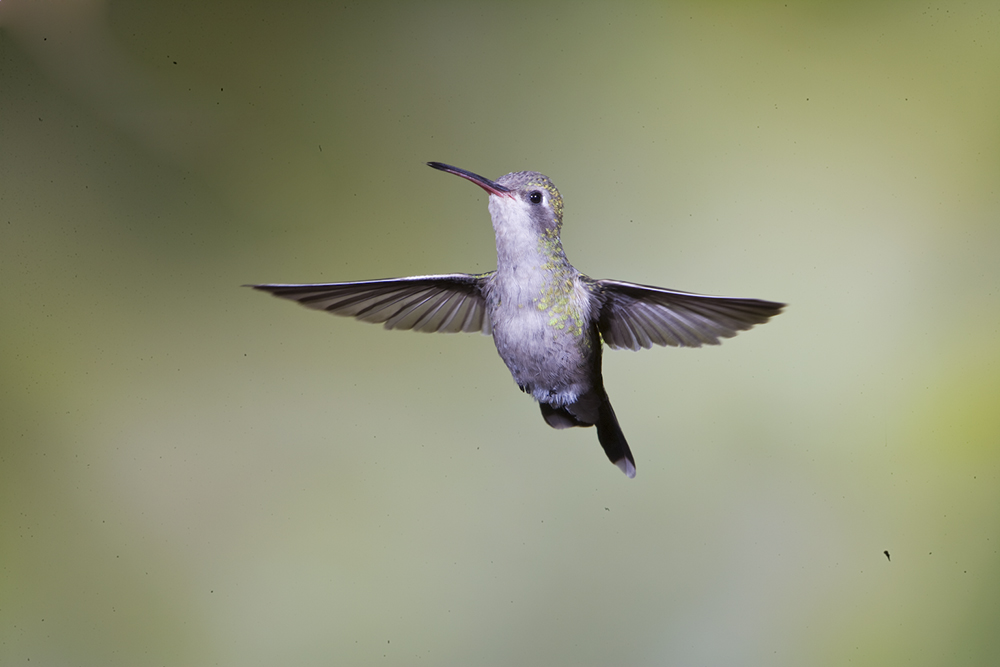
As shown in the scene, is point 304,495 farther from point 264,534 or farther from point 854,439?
point 854,439

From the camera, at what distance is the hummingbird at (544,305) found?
0.76m

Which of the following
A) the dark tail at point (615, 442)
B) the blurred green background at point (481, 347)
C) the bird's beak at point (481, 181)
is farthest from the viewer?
the blurred green background at point (481, 347)

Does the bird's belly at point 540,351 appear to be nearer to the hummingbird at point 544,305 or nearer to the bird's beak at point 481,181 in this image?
the hummingbird at point 544,305

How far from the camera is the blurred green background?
49.4 inches

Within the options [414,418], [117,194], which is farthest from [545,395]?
[117,194]

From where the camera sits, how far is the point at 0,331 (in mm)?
1270

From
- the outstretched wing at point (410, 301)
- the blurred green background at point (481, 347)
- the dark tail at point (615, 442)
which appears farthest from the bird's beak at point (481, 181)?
the blurred green background at point (481, 347)

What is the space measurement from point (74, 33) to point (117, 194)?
0.28m

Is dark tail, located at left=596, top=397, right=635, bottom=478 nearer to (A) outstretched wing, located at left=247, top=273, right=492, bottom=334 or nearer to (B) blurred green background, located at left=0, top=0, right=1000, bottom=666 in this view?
(A) outstretched wing, located at left=247, top=273, right=492, bottom=334

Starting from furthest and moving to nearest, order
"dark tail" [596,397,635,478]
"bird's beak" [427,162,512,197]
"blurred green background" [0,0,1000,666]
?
"blurred green background" [0,0,1000,666]
"dark tail" [596,397,635,478]
"bird's beak" [427,162,512,197]

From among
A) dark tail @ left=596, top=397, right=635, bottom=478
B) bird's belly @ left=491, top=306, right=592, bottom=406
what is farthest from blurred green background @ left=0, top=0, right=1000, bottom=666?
bird's belly @ left=491, top=306, right=592, bottom=406

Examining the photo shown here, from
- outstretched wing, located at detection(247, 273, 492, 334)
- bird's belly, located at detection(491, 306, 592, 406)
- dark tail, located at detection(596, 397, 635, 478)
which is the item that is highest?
outstretched wing, located at detection(247, 273, 492, 334)

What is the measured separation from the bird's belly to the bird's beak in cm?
13

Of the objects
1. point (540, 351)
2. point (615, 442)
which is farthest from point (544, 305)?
point (615, 442)
